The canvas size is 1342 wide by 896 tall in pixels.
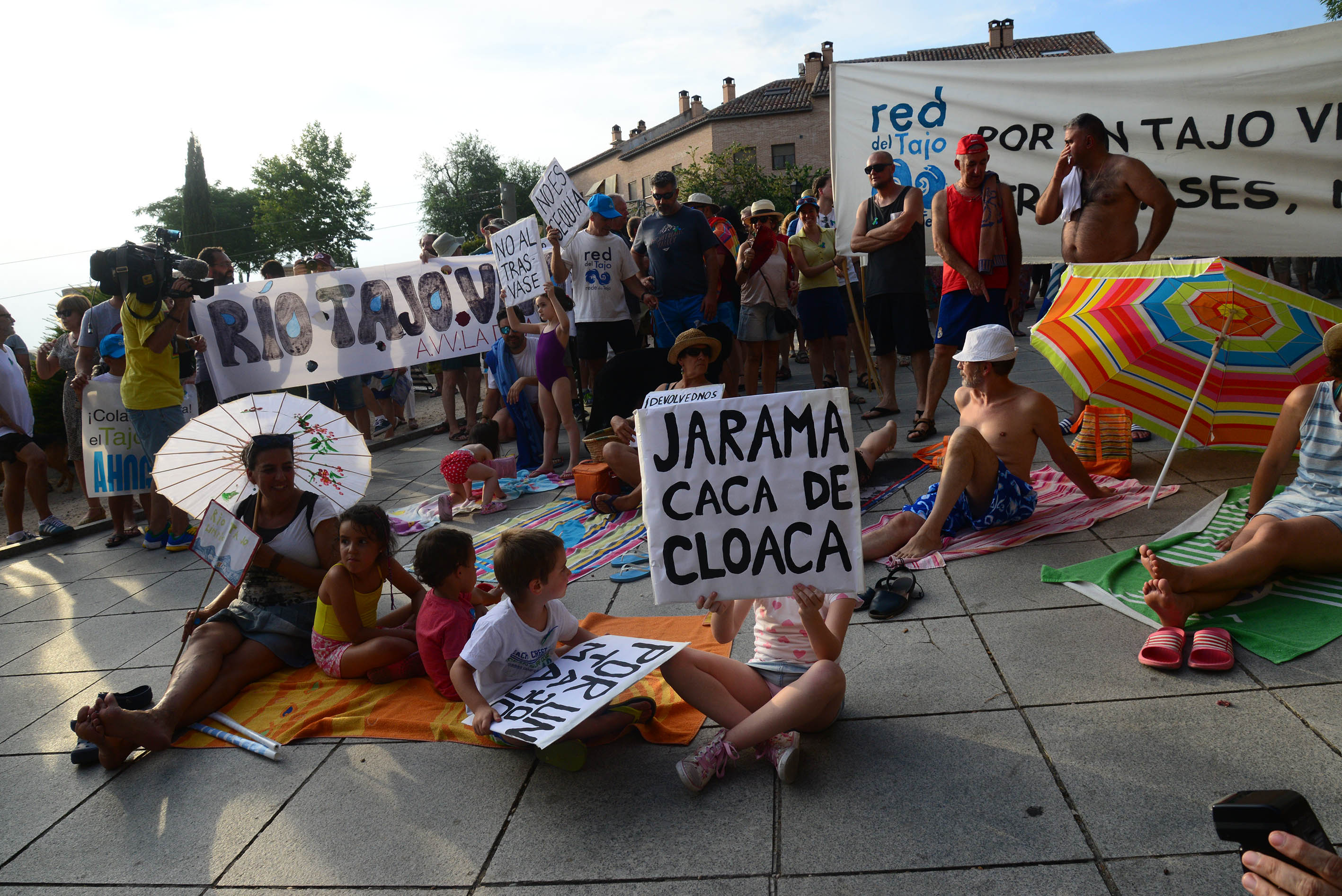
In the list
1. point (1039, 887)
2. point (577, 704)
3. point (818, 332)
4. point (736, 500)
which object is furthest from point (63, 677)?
point (818, 332)

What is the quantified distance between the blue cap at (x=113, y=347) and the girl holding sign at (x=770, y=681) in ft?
20.0

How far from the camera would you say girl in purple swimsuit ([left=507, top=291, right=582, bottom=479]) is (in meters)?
7.65

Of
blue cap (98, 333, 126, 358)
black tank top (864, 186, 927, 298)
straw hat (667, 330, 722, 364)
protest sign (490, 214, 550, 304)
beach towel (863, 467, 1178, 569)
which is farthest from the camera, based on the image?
protest sign (490, 214, 550, 304)

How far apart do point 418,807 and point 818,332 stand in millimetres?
6805

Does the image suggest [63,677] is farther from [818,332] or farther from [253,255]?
[253,255]

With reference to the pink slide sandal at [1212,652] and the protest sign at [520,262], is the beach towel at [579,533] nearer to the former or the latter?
the protest sign at [520,262]

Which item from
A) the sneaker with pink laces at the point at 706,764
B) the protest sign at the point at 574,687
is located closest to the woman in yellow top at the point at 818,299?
the protest sign at the point at 574,687

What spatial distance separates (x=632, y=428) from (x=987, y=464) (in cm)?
261

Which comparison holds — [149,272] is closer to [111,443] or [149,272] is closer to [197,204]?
[111,443]

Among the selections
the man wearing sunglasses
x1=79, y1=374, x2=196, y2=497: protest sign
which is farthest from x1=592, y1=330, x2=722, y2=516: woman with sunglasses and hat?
x1=79, y1=374, x2=196, y2=497: protest sign

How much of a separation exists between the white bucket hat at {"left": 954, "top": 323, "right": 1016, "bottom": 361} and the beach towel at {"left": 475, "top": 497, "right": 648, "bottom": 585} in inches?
83.1

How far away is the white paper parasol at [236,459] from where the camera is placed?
435 centimetres

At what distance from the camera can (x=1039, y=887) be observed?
2.13 m

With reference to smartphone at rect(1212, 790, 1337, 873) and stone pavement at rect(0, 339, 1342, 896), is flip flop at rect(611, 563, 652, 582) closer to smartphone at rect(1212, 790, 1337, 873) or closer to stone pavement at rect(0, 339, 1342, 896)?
stone pavement at rect(0, 339, 1342, 896)
